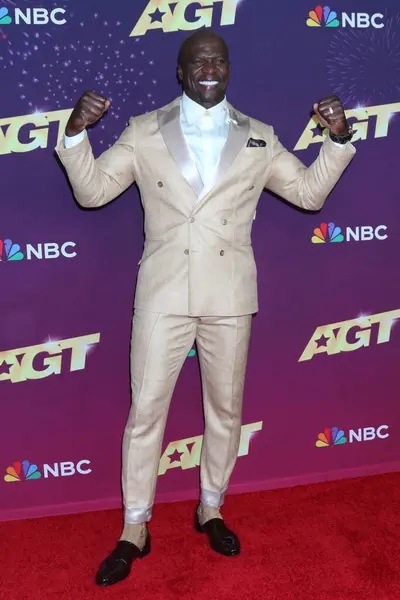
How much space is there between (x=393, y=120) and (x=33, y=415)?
195 centimetres

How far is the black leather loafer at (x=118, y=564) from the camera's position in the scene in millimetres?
2424

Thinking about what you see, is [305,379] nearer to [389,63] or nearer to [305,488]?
[305,488]

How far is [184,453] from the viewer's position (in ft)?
10.0

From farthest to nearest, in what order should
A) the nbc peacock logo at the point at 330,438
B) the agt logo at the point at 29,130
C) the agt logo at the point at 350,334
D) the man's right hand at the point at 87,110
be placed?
the nbc peacock logo at the point at 330,438, the agt logo at the point at 350,334, the agt logo at the point at 29,130, the man's right hand at the point at 87,110

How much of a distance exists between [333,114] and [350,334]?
110 centimetres

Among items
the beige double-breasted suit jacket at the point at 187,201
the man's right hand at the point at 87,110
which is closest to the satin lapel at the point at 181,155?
the beige double-breasted suit jacket at the point at 187,201

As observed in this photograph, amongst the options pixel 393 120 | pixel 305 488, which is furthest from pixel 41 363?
pixel 393 120

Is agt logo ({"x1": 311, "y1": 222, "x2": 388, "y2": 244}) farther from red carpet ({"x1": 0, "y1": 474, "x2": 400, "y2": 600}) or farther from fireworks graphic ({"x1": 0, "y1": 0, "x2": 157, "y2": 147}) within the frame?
red carpet ({"x1": 0, "y1": 474, "x2": 400, "y2": 600})

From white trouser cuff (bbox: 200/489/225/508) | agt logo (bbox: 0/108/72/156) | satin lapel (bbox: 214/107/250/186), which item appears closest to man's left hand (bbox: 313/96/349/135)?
satin lapel (bbox: 214/107/250/186)

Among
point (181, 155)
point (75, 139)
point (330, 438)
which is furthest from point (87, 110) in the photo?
point (330, 438)

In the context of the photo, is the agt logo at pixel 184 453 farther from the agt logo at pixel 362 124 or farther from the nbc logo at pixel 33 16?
the nbc logo at pixel 33 16

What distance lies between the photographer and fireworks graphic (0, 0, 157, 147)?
2561mm

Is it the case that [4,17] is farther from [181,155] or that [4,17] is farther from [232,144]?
[232,144]

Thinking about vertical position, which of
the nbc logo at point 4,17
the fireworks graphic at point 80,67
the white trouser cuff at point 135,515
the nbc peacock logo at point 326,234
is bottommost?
the white trouser cuff at point 135,515
